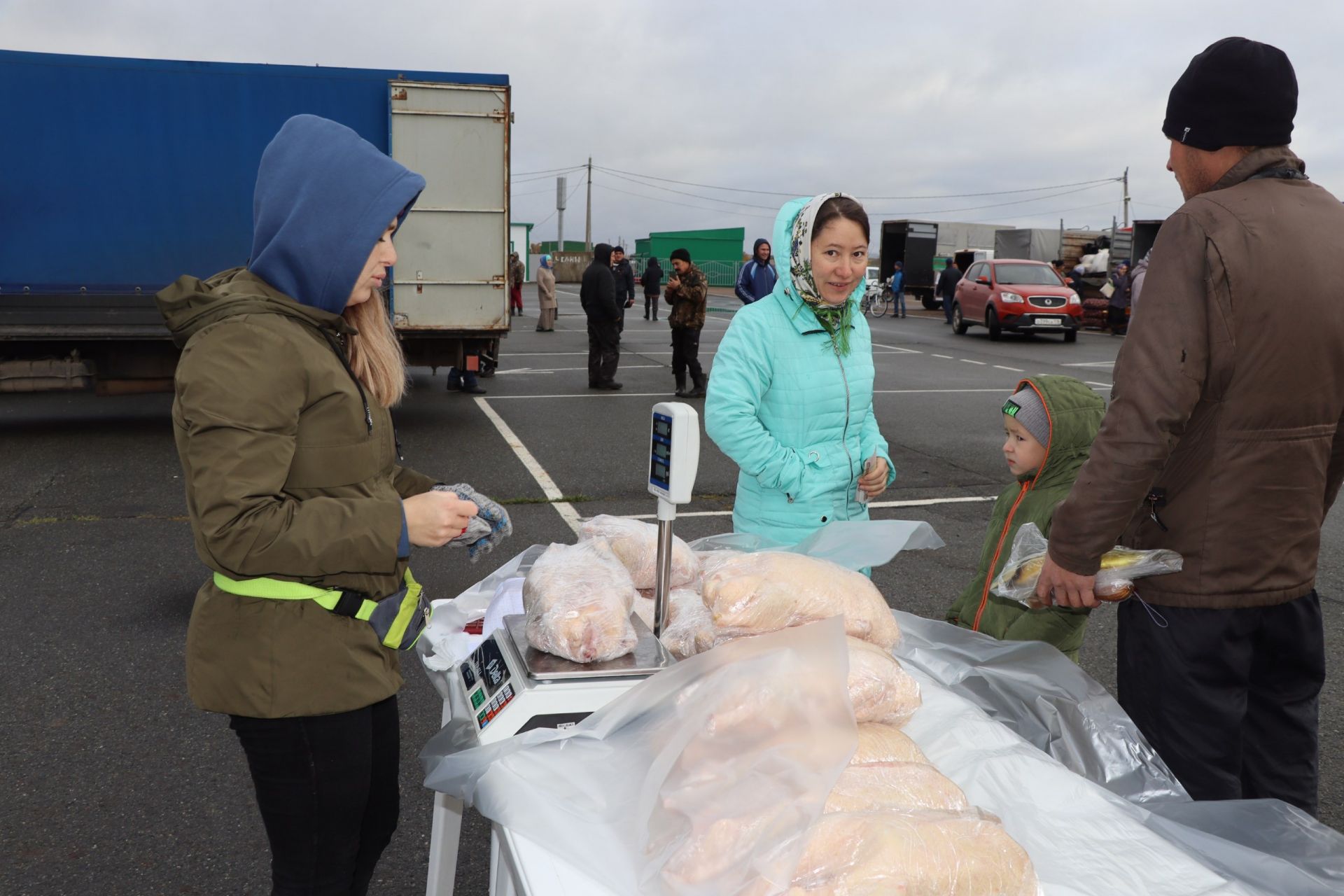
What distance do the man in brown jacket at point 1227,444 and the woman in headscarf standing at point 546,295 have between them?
813 inches

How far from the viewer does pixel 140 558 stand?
5879 millimetres

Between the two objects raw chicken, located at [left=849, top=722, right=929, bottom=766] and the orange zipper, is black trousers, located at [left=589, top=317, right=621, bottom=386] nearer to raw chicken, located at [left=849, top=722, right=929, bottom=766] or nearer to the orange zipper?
the orange zipper

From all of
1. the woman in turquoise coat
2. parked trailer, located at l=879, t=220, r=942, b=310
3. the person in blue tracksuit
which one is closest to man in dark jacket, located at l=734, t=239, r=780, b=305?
the woman in turquoise coat

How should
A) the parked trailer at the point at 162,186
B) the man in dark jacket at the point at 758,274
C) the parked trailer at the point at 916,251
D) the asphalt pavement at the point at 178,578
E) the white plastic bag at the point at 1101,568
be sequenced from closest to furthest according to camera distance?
the white plastic bag at the point at 1101,568 → the asphalt pavement at the point at 178,578 → the parked trailer at the point at 162,186 → the man in dark jacket at the point at 758,274 → the parked trailer at the point at 916,251

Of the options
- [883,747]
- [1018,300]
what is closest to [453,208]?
[883,747]

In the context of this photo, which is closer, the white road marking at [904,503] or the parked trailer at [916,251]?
the white road marking at [904,503]

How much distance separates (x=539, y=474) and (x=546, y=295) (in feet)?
49.6

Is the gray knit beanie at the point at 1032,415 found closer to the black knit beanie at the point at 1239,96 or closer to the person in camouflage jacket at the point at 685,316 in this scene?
the black knit beanie at the point at 1239,96

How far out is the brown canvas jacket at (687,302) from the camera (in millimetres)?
12828

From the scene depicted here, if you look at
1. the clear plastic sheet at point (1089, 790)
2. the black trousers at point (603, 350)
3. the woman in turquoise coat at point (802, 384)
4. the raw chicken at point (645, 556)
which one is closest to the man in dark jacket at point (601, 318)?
the black trousers at point (603, 350)

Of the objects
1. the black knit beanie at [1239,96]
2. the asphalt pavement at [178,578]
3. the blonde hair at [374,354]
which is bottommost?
the asphalt pavement at [178,578]

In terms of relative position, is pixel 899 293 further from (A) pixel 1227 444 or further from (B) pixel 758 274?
(A) pixel 1227 444

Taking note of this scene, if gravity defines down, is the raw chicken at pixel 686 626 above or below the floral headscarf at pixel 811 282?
below

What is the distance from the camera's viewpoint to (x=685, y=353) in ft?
43.1
